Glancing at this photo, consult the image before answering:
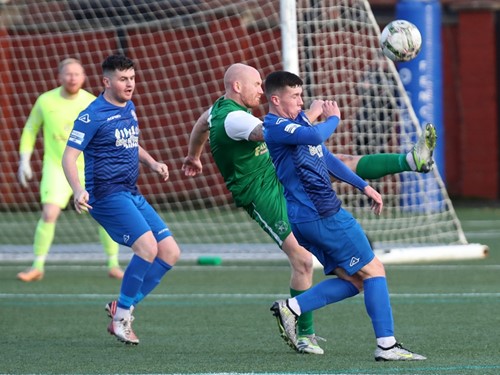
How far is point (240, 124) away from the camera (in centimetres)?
738

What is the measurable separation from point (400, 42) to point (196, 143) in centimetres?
146

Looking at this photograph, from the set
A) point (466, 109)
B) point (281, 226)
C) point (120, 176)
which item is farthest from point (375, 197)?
point (466, 109)

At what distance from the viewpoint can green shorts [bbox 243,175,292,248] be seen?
7480mm

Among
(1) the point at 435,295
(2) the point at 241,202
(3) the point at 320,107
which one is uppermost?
(3) the point at 320,107

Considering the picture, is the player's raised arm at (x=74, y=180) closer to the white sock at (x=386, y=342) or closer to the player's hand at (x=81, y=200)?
the player's hand at (x=81, y=200)

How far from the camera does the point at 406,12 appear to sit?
17.2 m

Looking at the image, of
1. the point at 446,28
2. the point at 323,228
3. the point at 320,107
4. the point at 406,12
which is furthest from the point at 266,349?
the point at 446,28

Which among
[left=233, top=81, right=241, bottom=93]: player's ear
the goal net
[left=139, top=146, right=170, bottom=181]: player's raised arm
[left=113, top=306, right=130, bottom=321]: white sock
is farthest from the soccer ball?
the goal net

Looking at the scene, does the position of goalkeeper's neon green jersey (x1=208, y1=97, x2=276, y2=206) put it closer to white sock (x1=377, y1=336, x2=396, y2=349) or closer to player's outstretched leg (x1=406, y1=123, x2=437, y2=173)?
player's outstretched leg (x1=406, y1=123, x2=437, y2=173)

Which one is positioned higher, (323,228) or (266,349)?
(323,228)

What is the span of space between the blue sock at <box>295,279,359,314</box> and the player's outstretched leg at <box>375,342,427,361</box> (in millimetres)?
442

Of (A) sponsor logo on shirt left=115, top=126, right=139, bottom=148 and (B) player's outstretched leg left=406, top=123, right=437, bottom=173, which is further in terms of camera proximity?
(A) sponsor logo on shirt left=115, top=126, right=139, bottom=148

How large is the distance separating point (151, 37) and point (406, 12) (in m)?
3.72

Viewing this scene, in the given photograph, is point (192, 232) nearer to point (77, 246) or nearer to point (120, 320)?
point (77, 246)
